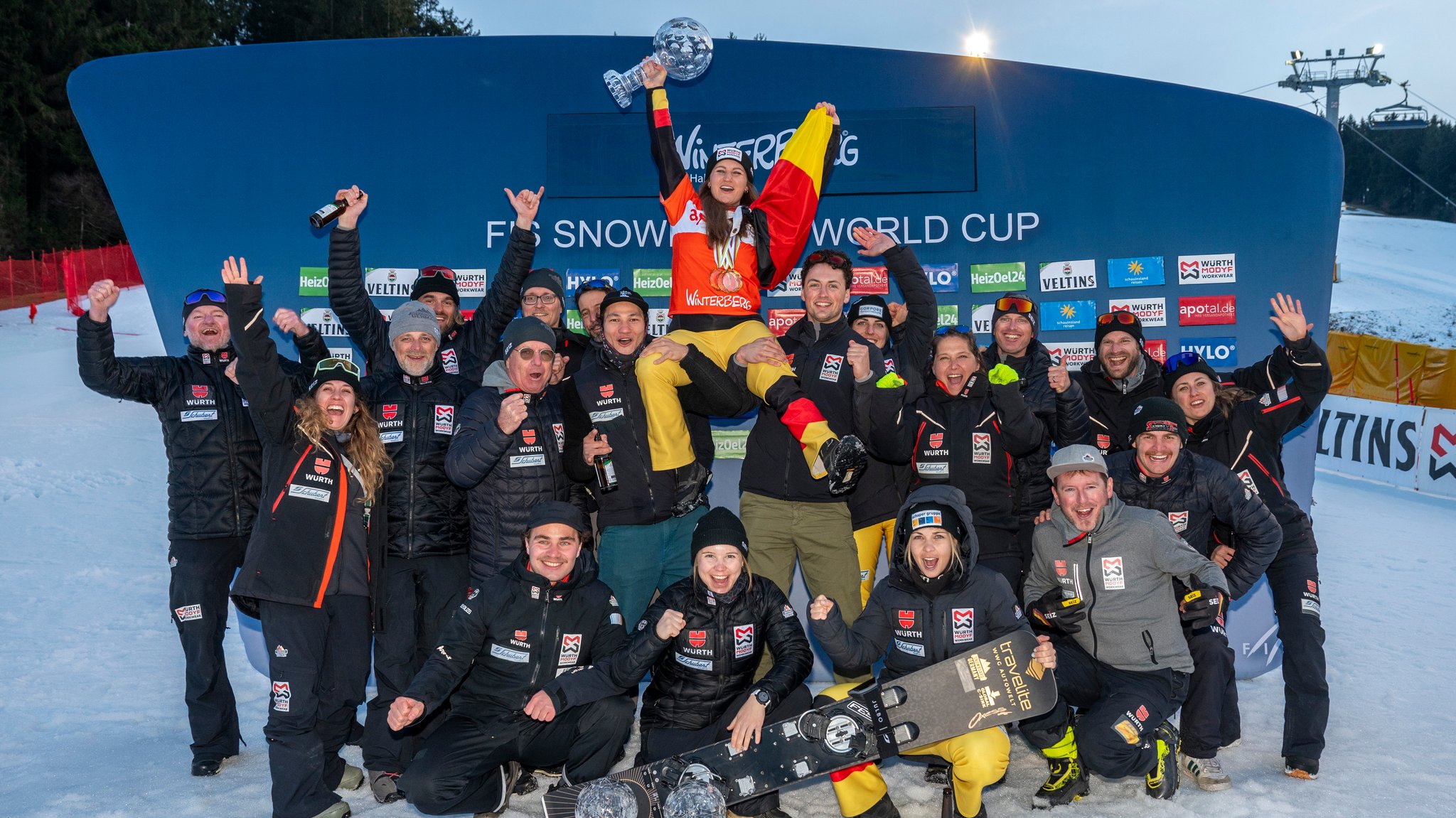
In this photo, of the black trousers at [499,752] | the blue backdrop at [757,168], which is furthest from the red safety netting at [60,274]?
the black trousers at [499,752]

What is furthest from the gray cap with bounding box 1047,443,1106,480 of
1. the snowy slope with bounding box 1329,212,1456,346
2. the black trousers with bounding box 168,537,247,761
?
the snowy slope with bounding box 1329,212,1456,346

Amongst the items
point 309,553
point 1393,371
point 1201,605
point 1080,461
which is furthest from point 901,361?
point 1393,371

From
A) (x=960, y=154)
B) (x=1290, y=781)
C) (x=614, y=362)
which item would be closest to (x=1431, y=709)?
(x=1290, y=781)

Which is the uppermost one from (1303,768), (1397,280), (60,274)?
(1397,280)

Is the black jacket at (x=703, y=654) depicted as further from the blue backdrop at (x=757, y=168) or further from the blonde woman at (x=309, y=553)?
the blue backdrop at (x=757, y=168)

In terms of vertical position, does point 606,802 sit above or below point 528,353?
below

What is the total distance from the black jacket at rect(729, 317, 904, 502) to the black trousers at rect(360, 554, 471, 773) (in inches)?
56.7

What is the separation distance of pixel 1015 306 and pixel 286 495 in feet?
11.5

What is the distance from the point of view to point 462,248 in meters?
5.66

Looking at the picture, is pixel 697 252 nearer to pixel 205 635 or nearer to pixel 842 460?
pixel 842 460

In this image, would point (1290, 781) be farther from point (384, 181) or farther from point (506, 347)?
point (384, 181)

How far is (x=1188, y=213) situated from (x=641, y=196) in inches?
125

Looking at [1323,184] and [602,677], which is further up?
[1323,184]

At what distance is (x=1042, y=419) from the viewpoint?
4711 mm
